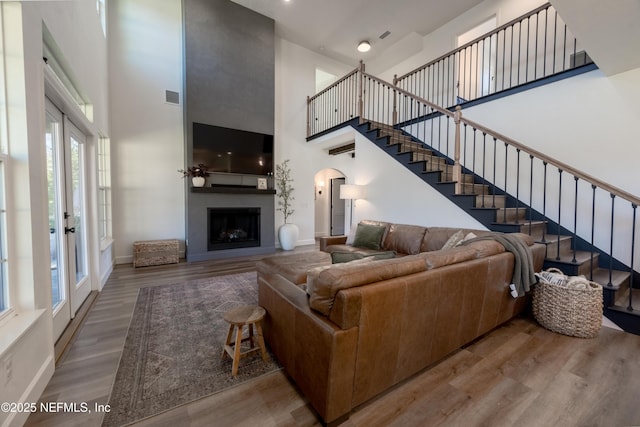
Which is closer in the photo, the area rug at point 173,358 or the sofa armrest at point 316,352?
the sofa armrest at point 316,352

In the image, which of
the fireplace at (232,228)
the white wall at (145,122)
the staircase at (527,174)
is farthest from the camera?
the fireplace at (232,228)

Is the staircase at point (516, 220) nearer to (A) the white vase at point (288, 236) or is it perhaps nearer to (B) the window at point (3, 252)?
(A) the white vase at point (288, 236)

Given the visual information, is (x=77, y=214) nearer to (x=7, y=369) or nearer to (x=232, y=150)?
(x=7, y=369)

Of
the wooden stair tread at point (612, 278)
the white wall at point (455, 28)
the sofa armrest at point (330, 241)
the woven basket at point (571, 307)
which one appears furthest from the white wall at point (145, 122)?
the wooden stair tread at point (612, 278)

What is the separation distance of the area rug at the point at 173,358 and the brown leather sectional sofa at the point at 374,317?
416 millimetres

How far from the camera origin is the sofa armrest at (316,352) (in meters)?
1.31

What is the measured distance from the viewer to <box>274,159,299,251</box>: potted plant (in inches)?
Answer: 245

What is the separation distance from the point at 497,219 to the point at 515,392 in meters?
2.26

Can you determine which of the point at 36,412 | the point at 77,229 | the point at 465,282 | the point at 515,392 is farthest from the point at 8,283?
the point at 515,392

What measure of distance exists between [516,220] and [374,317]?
3.23 meters

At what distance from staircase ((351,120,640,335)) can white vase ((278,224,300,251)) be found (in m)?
2.77

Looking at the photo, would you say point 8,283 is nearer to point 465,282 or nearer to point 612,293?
point 465,282

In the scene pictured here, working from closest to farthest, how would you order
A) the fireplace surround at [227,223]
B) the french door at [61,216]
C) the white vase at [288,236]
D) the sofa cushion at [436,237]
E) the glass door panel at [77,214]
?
1. the french door at [61,216]
2. the glass door panel at [77,214]
3. the sofa cushion at [436,237]
4. the fireplace surround at [227,223]
5. the white vase at [288,236]

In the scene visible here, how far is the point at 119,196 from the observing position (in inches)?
190
